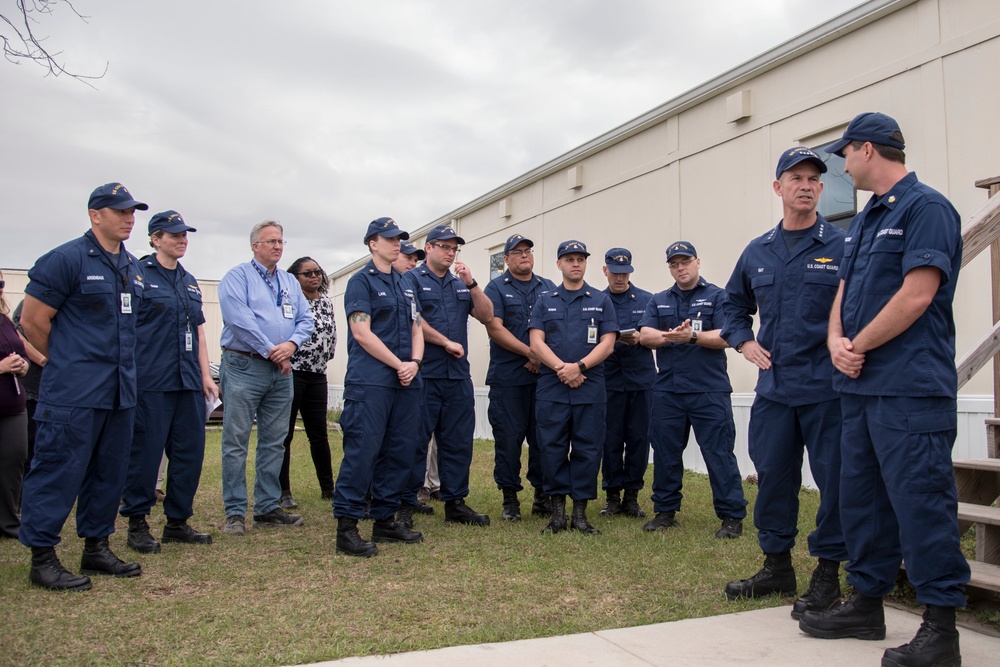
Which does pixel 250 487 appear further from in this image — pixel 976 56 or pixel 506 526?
pixel 976 56

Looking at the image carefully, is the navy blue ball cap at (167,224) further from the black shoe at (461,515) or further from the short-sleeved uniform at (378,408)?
the black shoe at (461,515)

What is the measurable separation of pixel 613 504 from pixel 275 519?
8.77 ft

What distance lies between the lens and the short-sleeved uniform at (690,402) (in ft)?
18.0

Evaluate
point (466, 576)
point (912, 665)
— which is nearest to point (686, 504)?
point (466, 576)

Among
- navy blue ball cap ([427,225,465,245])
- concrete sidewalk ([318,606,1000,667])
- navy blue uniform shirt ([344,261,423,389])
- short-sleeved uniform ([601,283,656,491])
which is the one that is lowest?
concrete sidewalk ([318,606,1000,667])

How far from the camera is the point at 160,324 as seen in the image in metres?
4.98

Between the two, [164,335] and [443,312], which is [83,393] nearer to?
[164,335]

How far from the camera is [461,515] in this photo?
5.78 metres

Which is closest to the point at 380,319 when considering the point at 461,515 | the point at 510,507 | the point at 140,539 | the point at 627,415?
the point at 461,515

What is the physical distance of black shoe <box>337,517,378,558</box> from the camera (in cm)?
468

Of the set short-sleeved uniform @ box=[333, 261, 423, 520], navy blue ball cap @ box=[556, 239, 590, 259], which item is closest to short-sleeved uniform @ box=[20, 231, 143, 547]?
short-sleeved uniform @ box=[333, 261, 423, 520]

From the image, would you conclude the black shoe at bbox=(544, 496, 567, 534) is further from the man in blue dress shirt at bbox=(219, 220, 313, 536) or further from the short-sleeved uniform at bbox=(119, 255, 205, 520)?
the short-sleeved uniform at bbox=(119, 255, 205, 520)

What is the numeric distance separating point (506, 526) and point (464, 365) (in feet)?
4.05

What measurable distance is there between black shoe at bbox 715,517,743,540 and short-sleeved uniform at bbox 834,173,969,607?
2069 mm
